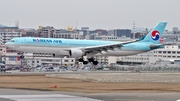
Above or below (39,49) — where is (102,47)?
above

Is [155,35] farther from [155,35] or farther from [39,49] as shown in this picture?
[39,49]

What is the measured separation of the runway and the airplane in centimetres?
3305

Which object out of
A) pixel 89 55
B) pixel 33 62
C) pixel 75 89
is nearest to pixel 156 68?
pixel 89 55

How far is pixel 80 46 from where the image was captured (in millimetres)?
85000

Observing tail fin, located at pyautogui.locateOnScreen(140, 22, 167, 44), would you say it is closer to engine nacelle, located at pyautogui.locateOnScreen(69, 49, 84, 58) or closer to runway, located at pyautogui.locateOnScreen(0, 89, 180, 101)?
engine nacelle, located at pyautogui.locateOnScreen(69, 49, 84, 58)

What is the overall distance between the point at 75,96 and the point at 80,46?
42168 millimetres

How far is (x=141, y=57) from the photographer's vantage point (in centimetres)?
15812

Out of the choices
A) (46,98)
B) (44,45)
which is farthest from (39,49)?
(46,98)

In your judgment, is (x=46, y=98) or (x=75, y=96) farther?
(x=75, y=96)

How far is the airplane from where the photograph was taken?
80.8 m

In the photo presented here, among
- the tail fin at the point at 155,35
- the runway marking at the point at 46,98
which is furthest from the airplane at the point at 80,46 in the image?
the runway marking at the point at 46,98

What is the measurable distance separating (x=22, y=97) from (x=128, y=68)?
5551 cm

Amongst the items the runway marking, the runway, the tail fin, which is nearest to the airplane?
the tail fin

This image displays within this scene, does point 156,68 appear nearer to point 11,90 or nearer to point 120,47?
point 120,47
